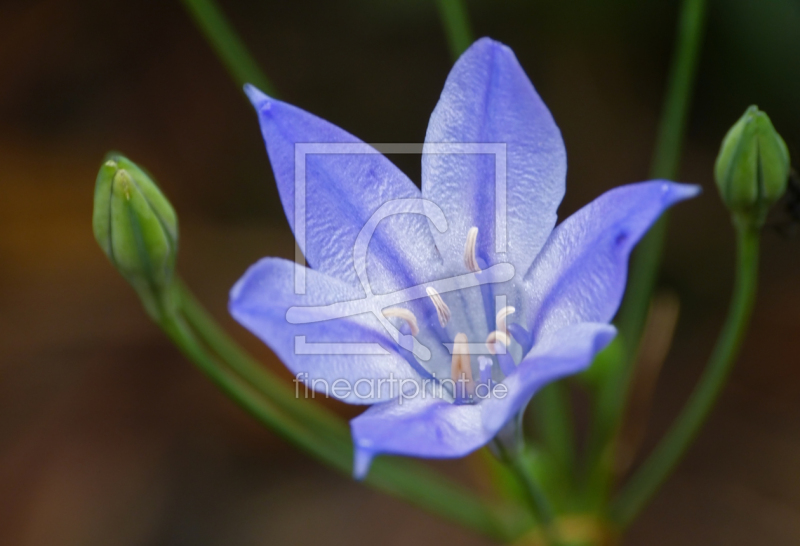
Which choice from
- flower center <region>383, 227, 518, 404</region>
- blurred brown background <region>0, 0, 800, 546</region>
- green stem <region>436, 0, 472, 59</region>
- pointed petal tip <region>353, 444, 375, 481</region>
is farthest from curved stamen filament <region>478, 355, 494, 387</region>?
blurred brown background <region>0, 0, 800, 546</region>

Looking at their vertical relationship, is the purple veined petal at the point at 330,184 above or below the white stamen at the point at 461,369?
above

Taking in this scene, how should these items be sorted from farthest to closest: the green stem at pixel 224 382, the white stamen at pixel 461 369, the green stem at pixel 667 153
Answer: the green stem at pixel 667 153 → the green stem at pixel 224 382 → the white stamen at pixel 461 369

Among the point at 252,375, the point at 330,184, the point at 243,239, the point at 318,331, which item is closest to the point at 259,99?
the point at 330,184

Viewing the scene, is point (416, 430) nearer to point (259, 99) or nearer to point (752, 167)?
point (259, 99)

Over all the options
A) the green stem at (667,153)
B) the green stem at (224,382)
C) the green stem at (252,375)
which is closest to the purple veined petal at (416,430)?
the green stem at (224,382)

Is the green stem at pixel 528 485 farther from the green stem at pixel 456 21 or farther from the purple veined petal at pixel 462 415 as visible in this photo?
the green stem at pixel 456 21

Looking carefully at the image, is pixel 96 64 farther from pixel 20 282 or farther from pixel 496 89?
pixel 496 89

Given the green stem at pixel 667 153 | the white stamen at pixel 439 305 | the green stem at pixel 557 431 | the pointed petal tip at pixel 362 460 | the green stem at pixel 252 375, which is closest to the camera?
the pointed petal tip at pixel 362 460
